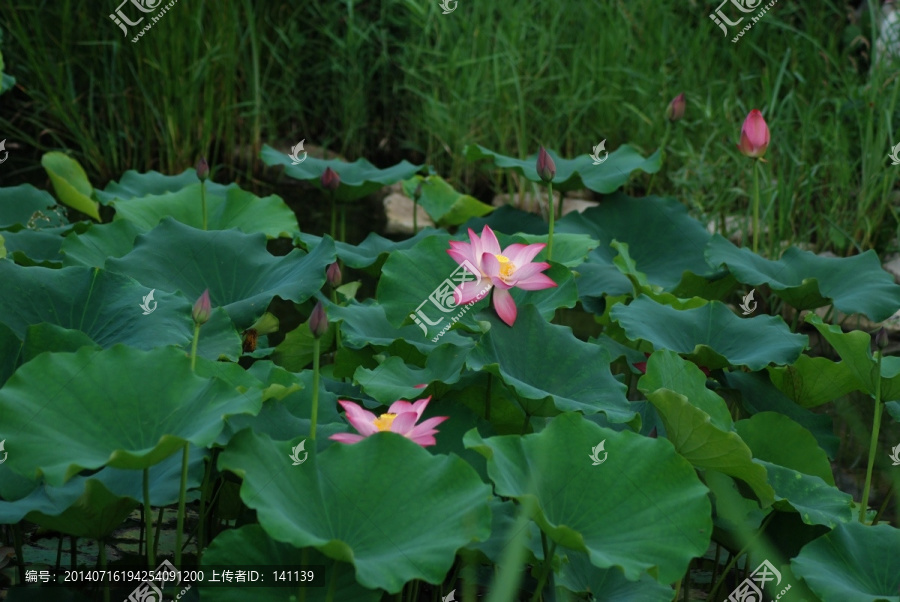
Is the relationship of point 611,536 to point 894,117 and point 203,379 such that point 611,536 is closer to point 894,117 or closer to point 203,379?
point 203,379

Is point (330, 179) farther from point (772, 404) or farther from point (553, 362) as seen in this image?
point (772, 404)

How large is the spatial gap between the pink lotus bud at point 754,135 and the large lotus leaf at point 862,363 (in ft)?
1.89

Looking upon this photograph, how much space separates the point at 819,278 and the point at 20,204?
1.78 m

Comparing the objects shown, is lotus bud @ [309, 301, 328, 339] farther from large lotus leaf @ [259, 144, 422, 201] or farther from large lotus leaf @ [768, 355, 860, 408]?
large lotus leaf @ [259, 144, 422, 201]

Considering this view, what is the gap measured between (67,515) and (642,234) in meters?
1.57

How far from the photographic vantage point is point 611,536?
1190 mm

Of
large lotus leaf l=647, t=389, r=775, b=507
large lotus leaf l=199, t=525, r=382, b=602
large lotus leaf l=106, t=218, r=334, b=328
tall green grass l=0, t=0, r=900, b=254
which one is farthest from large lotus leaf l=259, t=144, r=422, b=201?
tall green grass l=0, t=0, r=900, b=254

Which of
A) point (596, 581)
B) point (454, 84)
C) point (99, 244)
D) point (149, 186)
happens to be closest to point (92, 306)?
point (99, 244)

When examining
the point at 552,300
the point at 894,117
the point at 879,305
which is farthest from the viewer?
the point at 894,117

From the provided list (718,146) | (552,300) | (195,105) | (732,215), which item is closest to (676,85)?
(718,146)

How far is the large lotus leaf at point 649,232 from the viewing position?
2285 mm

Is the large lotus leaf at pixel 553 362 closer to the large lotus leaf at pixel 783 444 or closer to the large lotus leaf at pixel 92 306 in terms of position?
the large lotus leaf at pixel 783 444

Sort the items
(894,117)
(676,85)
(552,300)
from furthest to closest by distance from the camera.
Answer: (676,85)
(894,117)
(552,300)

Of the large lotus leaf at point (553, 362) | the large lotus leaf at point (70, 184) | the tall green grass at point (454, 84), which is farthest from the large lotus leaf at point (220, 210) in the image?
the tall green grass at point (454, 84)
